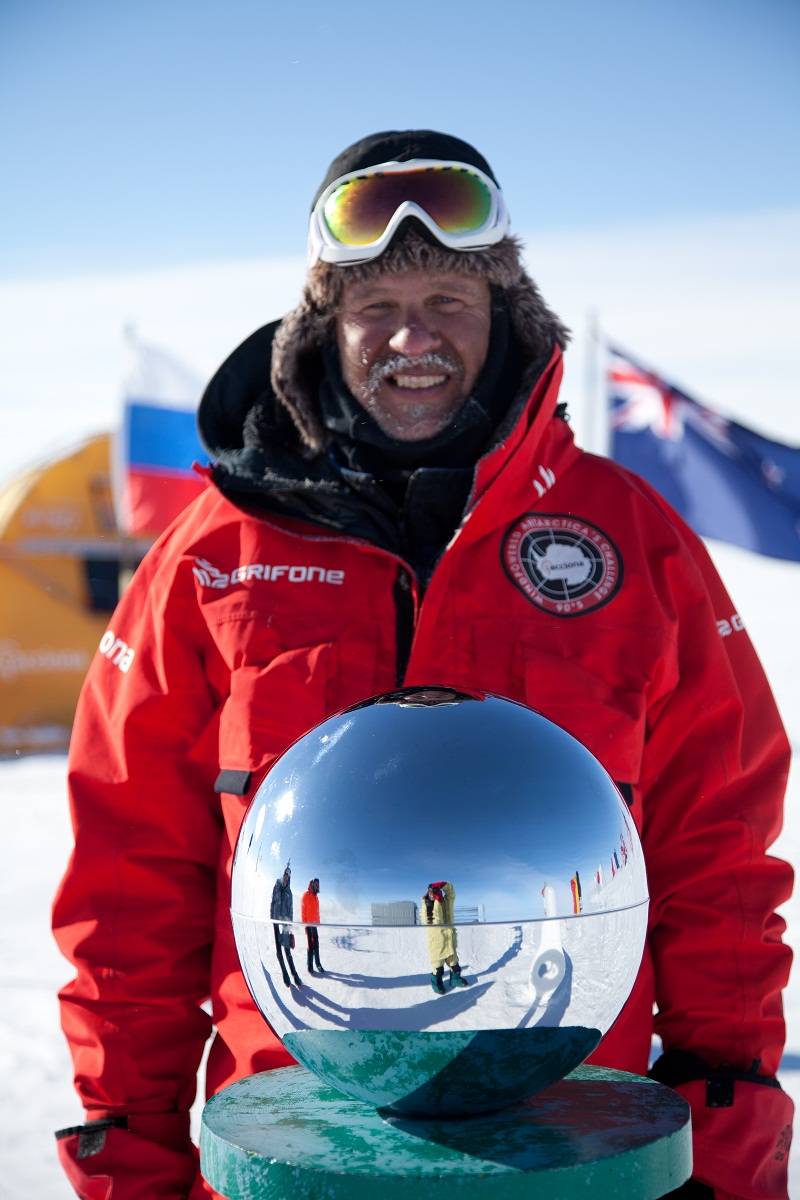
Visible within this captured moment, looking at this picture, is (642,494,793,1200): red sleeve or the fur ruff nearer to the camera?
(642,494,793,1200): red sleeve

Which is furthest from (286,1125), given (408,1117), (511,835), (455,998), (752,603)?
(752,603)

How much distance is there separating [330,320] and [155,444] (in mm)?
11397

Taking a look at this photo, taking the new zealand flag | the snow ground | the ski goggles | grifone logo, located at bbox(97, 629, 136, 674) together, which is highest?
the new zealand flag

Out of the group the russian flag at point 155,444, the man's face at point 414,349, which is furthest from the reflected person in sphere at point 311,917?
the russian flag at point 155,444

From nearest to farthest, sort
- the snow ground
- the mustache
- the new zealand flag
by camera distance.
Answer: the mustache < the snow ground < the new zealand flag

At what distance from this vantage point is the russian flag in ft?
42.3

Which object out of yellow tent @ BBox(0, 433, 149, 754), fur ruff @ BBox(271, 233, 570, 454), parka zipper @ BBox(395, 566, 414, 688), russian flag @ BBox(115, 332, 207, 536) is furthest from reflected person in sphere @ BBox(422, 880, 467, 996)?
yellow tent @ BBox(0, 433, 149, 754)

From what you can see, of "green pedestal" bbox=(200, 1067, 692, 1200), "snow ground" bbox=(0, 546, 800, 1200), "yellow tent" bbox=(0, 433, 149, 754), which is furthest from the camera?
"yellow tent" bbox=(0, 433, 149, 754)

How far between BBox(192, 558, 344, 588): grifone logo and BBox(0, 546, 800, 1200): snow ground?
2.56 m

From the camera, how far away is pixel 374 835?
1051mm

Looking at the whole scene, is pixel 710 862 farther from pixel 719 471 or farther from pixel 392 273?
pixel 719 471

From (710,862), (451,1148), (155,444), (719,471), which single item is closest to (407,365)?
(710,862)

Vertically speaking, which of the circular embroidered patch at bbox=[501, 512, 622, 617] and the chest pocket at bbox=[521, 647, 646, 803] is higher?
the circular embroidered patch at bbox=[501, 512, 622, 617]

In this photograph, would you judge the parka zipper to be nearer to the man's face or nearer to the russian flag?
the man's face
